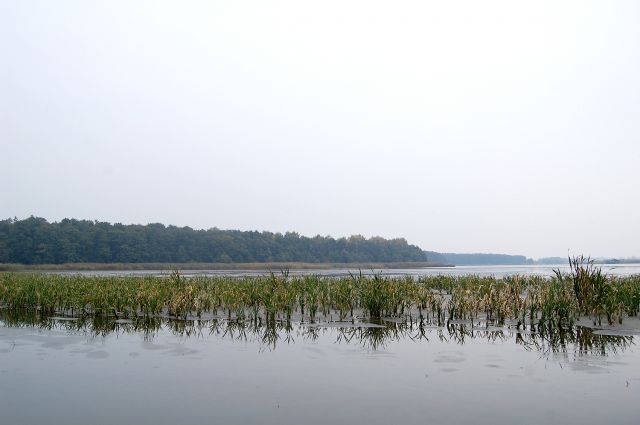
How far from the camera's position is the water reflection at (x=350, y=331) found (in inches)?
392

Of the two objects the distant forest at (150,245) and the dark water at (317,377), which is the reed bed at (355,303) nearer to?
the dark water at (317,377)

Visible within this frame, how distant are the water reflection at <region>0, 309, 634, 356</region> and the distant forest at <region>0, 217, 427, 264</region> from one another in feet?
305

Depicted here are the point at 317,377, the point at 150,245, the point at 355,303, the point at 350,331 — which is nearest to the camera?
the point at 317,377

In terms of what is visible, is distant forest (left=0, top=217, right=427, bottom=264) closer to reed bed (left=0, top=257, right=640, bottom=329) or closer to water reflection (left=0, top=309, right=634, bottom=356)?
reed bed (left=0, top=257, right=640, bottom=329)

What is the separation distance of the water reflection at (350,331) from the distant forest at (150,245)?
92.9 m

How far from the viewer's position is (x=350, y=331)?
38.5ft

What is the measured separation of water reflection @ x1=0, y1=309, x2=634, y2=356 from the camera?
997 cm

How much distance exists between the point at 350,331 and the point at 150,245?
347ft

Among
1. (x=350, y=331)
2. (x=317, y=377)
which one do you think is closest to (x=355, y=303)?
(x=350, y=331)

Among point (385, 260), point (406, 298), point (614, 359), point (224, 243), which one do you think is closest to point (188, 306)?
point (406, 298)

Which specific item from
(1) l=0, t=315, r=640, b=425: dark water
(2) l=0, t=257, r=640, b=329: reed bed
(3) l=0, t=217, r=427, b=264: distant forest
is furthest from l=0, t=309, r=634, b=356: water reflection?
(3) l=0, t=217, r=427, b=264: distant forest

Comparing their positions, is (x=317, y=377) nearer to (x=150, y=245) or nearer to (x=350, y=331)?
(x=350, y=331)

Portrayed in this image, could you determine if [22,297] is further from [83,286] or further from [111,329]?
[111,329]

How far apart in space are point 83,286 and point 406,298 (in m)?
12.0
